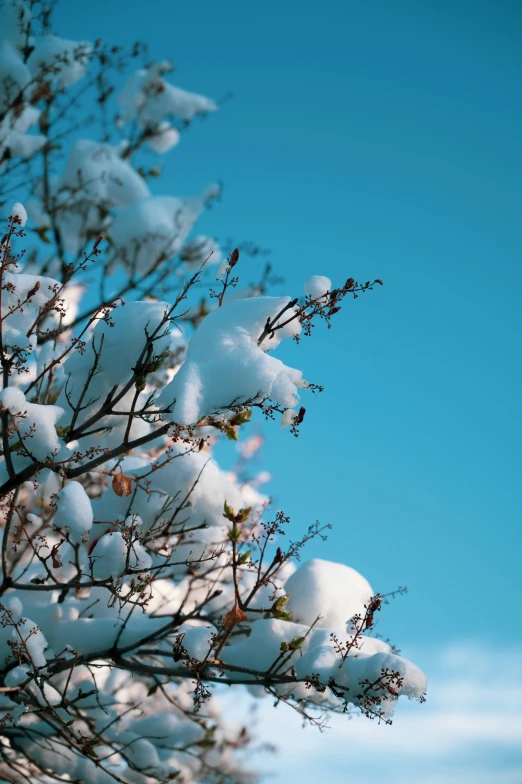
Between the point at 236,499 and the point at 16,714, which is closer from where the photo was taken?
the point at 16,714

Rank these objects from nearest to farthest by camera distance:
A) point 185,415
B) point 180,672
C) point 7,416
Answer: point 185,415
point 7,416
point 180,672

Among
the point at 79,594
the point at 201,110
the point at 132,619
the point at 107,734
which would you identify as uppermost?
the point at 201,110

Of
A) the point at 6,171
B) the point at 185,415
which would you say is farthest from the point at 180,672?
the point at 6,171

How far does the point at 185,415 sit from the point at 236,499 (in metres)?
1.31

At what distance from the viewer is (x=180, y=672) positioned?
2.99 metres

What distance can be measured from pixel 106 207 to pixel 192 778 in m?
4.79

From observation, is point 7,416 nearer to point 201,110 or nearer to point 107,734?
point 107,734

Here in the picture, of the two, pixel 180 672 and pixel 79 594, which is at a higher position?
pixel 79 594

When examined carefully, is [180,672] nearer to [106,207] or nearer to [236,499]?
[236,499]

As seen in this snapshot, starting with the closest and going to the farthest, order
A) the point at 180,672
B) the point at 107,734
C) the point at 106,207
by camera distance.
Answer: the point at 180,672
the point at 107,734
the point at 106,207

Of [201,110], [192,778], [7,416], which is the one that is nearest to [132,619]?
[7,416]

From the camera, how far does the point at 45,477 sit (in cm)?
288

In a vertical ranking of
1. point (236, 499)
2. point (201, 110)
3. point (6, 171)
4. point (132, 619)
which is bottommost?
point (132, 619)

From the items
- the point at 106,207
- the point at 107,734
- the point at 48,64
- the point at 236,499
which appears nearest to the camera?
the point at 236,499
